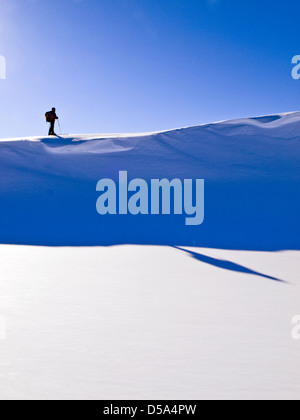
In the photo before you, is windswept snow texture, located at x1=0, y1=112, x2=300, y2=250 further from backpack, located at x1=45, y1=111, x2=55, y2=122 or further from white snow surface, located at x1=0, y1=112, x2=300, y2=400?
backpack, located at x1=45, y1=111, x2=55, y2=122

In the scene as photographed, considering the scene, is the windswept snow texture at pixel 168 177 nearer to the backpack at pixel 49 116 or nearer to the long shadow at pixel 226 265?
the backpack at pixel 49 116

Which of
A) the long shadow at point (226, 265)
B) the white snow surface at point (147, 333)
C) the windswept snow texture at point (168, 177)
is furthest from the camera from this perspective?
the windswept snow texture at point (168, 177)

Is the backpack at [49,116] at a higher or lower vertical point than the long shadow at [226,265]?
higher

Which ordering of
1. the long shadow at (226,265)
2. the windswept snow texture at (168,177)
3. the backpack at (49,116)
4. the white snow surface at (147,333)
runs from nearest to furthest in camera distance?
1. the white snow surface at (147,333)
2. the long shadow at (226,265)
3. the windswept snow texture at (168,177)
4. the backpack at (49,116)

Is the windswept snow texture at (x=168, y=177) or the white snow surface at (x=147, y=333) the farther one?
the windswept snow texture at (x=168, y=177)

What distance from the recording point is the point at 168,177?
10914mm

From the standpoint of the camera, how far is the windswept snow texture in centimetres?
798

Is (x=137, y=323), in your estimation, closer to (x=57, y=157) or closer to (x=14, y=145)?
(x=57, y=157)

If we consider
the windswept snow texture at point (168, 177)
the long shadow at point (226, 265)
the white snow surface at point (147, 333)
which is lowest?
the white snow surface at point (147, 333)

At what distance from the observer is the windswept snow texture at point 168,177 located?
26.2 feet

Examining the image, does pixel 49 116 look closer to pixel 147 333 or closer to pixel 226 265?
pixel 226 265

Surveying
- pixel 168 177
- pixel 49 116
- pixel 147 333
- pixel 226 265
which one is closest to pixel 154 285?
pixel 147 333

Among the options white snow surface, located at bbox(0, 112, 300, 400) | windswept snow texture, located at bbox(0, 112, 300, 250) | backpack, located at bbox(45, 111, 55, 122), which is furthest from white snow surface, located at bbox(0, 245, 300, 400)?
backpack, located at bbox(45, 111, 55, 122)

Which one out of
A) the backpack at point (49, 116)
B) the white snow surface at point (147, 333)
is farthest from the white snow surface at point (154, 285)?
the backpack at point (49, 116)
